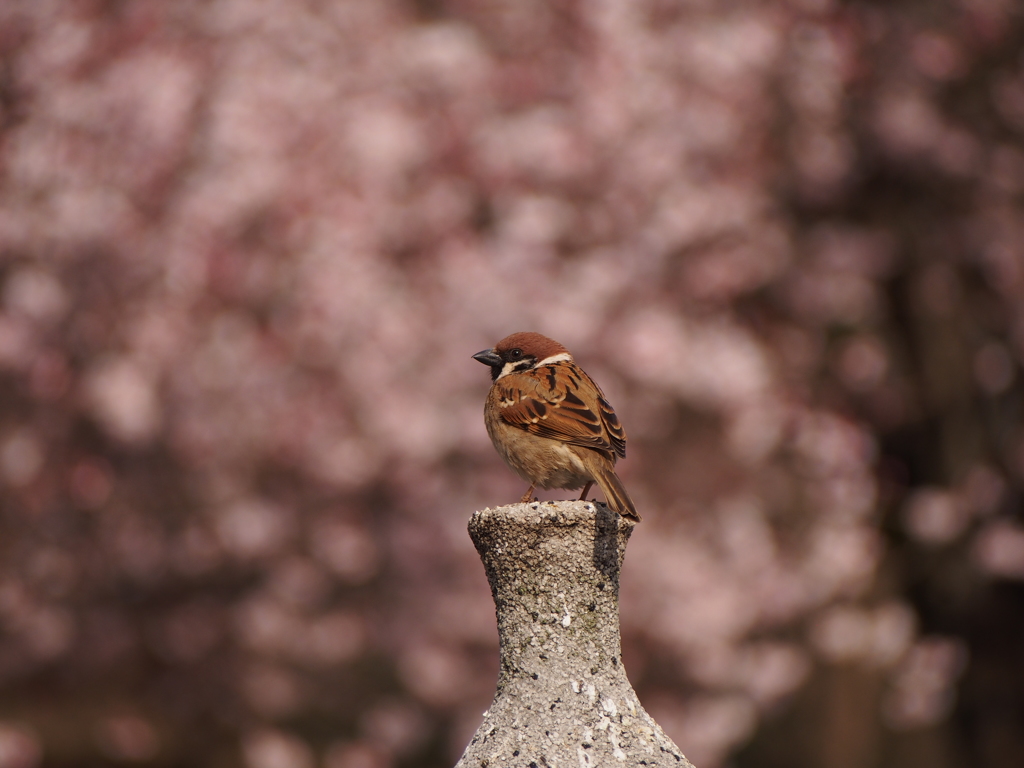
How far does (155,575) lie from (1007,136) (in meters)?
7.98

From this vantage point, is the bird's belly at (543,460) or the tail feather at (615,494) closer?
the tail feather at (615,494)

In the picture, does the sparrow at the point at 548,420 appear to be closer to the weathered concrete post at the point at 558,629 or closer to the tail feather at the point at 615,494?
the tail feather at the point at 615,494

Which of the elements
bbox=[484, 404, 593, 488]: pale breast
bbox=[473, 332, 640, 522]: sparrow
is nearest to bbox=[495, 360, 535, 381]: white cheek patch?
bbox=[473, 332, 640, 522]: sparrow

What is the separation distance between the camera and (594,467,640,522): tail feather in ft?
8.74

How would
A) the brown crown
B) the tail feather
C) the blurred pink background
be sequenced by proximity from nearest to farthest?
1. the tail feather
2. the brown crown
3. the blurred pink background

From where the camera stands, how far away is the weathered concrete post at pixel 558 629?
231 centimetres

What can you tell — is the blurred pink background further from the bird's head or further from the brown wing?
the brown wing

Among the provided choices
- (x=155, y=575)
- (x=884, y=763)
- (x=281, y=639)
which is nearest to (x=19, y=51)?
(x=155, y=575)

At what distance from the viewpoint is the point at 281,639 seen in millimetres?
9188

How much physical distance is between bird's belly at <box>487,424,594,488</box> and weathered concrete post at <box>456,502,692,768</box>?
887mm

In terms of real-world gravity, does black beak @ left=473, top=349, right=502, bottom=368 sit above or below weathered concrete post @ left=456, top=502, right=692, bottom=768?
above

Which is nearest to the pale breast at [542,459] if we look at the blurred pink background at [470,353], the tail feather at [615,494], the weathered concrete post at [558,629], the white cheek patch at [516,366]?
the tail feather at [615,494]

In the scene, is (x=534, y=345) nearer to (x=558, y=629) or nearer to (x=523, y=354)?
(x=523, y=354)

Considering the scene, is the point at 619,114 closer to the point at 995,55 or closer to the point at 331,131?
the point at 331,131
